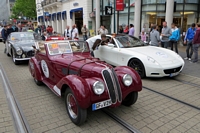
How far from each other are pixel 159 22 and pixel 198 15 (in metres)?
2.99

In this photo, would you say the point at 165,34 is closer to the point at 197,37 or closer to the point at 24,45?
the point at 197,37

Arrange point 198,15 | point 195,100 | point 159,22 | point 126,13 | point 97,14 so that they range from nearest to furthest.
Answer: point 195,100, point 198,15, point 159,22, point 126,13, point 97,14

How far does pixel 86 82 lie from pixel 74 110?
27.4 inches

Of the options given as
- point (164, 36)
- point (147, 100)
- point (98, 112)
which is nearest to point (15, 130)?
point (98, 112)

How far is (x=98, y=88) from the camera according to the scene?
10.8 feet

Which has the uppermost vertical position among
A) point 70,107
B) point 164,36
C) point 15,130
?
point 164,36

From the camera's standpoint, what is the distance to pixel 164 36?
915 cm

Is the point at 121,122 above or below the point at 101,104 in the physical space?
below

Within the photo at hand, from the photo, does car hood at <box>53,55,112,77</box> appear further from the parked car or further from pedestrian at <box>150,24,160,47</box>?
pedestrian at <box>150,24,160,47</box>

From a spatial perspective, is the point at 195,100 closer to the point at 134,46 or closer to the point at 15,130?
the point at 134,46

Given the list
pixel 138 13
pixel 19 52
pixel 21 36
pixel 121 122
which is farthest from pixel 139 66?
pixel 138 13

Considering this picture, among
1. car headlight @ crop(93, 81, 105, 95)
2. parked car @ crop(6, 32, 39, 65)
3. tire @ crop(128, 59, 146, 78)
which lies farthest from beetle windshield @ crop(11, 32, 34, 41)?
car headlight @ crop(93, 81, 105, 95)

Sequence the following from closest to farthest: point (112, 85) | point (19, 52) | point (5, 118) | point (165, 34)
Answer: point (112, 85) < point (5, 118) < point (19, 52) < point (165, 34)

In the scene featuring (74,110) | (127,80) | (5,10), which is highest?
(5,10)
